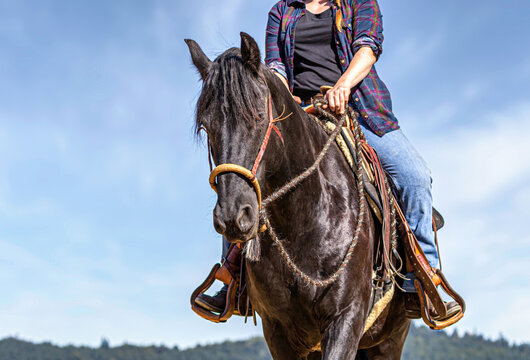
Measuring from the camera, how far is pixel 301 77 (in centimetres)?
657

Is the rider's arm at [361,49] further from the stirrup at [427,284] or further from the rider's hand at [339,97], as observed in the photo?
the stirrup at [427,284]

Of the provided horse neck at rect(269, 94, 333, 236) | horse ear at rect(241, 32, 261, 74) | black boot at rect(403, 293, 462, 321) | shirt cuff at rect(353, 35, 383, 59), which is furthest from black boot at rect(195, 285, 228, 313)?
shirt cuff at rect(353, 35, 383, 59)

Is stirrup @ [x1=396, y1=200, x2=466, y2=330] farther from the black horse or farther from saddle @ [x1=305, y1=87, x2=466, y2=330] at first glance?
the black horse

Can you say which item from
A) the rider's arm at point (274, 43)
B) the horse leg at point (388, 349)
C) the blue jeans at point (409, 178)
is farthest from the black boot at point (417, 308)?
the rider's arm at point (274, 43)

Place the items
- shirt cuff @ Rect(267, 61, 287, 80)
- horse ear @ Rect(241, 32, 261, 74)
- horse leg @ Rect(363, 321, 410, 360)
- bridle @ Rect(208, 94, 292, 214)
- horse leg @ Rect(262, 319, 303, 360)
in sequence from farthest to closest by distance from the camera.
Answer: horse leg @ Rect(363, 321, 410, 360) < shirt cuff @ Rect(267, 61, 287, 80) < horse leg @ Rect(262, 319, 303, 360) < horse ear @ Rect(241, 32, 261, 74) < bridle @ Rect(208, 94, 292, 214)

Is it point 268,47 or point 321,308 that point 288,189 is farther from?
point 268,47

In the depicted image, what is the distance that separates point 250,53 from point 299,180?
1074mm

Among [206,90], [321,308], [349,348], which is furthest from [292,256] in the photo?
[206,90]

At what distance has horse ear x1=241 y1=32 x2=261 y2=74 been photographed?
4348 millimetres

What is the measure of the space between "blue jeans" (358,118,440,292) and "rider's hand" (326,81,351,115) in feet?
2.34

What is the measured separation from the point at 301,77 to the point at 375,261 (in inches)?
88.4

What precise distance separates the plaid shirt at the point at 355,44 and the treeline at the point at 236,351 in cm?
11899

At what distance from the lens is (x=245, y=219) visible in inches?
152

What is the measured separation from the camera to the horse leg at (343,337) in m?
4.63
